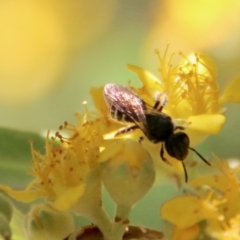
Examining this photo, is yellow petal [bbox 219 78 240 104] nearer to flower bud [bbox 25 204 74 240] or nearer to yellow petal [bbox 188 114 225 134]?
yellow petal [bbox 188 114 225 134]

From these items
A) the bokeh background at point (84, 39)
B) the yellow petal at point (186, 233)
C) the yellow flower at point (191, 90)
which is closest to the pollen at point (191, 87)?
the yellow flower at point (191, 90)

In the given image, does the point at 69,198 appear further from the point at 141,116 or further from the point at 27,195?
the point at 141,116

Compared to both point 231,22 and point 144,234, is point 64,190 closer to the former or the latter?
point 144,234

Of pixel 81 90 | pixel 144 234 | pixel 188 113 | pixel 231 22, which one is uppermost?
pixel 231 22

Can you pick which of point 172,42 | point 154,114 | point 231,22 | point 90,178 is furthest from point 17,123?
point 90,178

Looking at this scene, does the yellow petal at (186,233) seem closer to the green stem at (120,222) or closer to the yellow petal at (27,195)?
the green stem at (120,222)

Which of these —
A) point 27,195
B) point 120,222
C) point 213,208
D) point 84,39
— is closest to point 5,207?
point 27,195
